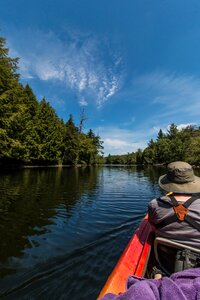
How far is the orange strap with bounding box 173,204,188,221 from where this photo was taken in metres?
2.39

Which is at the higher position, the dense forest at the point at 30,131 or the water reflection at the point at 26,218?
the dense forest at the point at 30,131

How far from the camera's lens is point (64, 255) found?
4984 millimetres

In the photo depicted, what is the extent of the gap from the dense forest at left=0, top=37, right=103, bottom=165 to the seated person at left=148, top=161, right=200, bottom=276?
23676 millimetres

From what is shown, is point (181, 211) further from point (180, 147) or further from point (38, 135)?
point (180, 147)

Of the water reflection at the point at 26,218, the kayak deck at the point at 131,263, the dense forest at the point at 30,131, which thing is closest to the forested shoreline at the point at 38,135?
the dense forest at the point at 30,131

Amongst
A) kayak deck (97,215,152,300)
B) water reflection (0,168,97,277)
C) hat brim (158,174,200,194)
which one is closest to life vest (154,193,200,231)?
hat brim (158,174,200,194)

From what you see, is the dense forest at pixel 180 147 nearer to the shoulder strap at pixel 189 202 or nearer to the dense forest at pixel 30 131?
the dense forest at pixel 30 131

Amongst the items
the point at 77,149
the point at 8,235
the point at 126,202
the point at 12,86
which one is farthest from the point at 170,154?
the point at 8,235

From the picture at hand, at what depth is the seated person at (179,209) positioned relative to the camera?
238 centimetres

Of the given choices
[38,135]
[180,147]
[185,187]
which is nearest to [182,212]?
[185,187]

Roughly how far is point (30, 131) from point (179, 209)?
39.0 meters

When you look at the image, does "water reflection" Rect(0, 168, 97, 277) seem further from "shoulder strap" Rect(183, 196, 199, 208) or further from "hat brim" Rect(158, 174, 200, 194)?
"shoulder strap" Rect(183, 196, 199, 208)

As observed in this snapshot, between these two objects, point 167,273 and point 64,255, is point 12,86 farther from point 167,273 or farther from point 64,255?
Result: point 167,273

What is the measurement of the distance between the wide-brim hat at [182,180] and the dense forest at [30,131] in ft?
77.7
